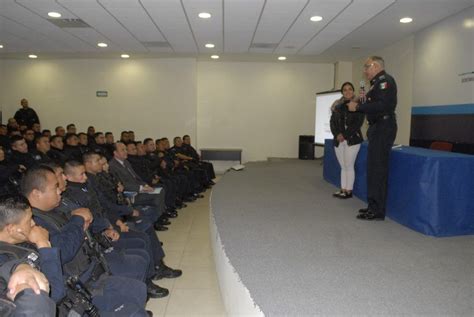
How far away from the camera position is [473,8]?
17.9ft

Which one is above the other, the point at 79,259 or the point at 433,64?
the point at 433,64

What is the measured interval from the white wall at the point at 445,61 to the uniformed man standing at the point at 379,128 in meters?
2.99

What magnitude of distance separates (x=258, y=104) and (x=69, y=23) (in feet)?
19.2

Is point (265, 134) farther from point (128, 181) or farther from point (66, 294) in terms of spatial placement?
point (66, 294)

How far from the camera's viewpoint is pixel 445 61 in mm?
6156

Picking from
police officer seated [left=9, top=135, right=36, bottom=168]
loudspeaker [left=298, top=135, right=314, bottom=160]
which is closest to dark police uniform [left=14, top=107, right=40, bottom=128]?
police officer seated [left=9, top=135, right=36, bottom=168]

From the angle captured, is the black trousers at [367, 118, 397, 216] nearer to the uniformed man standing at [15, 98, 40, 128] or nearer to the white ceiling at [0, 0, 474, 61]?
the white ceiling at [0, 0, 474, 61]

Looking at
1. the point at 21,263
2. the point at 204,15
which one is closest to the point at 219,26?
the point at 204,15

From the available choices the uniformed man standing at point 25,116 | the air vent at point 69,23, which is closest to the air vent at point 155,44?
the air vent at point 69,23

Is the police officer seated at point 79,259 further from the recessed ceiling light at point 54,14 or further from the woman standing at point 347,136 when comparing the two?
the recessed ceiling light at point 54,14

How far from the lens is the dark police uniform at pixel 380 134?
10.9ft

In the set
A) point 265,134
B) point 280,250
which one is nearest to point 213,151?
point 265,134

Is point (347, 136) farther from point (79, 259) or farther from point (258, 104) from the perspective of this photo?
point (258, 104)

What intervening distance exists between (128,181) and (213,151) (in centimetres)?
590
